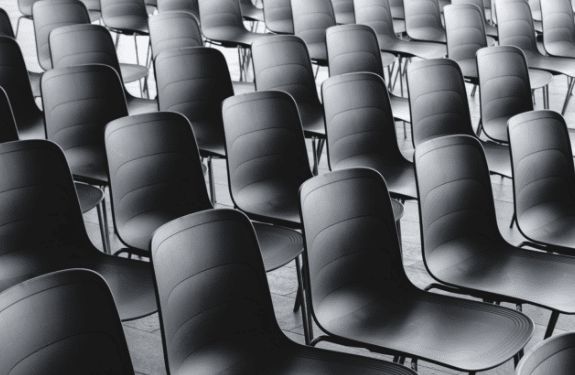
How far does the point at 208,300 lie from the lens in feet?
8.46

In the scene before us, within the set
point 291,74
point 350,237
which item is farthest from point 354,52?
point 350,237

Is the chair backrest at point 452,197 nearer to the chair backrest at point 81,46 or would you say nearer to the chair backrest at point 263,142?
the chair backrest at point 263,142

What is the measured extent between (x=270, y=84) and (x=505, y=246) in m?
2.13

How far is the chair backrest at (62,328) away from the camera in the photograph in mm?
2020

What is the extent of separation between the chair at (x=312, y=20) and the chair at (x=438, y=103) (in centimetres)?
232

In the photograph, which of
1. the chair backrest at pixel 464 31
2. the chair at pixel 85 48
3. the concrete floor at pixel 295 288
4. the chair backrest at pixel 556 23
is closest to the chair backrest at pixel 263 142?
the concrete floor at pixel 295 288

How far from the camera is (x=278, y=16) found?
7922 millimetres

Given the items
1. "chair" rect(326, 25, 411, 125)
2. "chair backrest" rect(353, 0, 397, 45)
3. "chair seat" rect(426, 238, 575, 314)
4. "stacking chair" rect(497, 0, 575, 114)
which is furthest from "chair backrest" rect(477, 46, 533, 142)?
"chair backrest" rect(353, 0, 397, 45)

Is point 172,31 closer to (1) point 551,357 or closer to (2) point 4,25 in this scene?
(2) point 4,25

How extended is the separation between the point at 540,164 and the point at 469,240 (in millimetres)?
653

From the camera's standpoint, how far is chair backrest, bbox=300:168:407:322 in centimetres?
294

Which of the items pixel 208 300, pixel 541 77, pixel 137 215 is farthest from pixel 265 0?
pixel 208 300

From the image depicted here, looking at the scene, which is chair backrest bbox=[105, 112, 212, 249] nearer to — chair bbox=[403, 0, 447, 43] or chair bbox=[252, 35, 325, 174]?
chair bbox=[252, 35, 325, 174]

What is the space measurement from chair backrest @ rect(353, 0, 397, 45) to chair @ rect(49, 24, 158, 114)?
257 centimetres
